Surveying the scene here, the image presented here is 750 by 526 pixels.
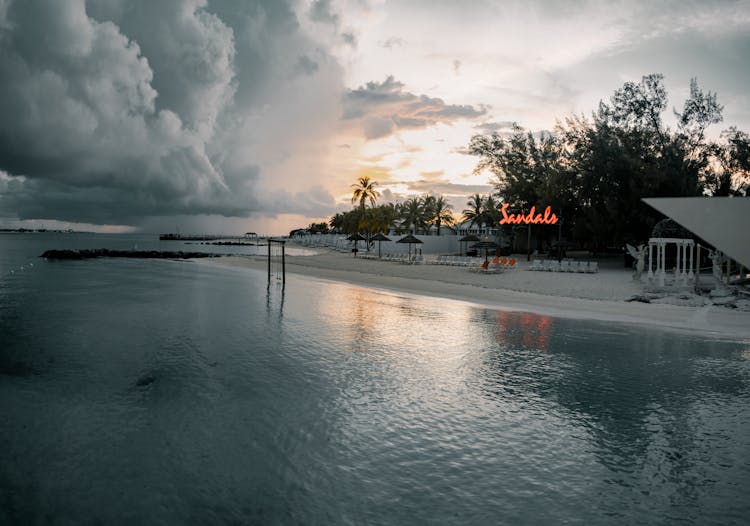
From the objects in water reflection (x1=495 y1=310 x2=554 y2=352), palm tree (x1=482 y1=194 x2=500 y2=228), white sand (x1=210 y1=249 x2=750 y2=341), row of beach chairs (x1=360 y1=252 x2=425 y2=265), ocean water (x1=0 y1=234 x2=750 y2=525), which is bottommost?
ocean water (x1=0 y1=234 x2=750 y2=525)

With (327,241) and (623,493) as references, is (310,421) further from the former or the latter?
(327,241)

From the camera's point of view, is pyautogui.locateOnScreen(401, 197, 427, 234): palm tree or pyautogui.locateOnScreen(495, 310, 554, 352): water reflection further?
pyautogui.locateOnScreen(401, 197, 427, 234): palm tree

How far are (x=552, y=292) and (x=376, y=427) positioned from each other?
1811cm

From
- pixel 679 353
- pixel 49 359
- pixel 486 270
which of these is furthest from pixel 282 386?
pixel 486 270

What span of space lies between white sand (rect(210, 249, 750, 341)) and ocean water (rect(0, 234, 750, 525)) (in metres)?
2.44

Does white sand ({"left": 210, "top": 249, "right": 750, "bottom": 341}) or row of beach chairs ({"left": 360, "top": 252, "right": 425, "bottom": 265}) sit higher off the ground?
row of beach chairs ({"left": 360, "top": 252, "right": 425, "bottom": 265})

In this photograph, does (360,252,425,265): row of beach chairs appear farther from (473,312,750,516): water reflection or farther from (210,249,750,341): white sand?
(473,312,750,516): water reflection

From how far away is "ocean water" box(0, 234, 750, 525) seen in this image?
17.2 ft

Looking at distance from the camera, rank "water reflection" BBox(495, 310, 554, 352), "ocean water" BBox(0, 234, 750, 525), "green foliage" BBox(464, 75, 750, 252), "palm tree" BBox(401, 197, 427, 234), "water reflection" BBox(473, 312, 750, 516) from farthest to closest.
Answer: "palm tree" BBox(401, 197, 427, 234) → "green foliage" BBox(464, 75, 750, 252) → "water reflection" BBox(495, 310, 554, 352) → "water reflection" BBox(473, 312, 750, 516) → "ocean water" BBox(0, 234, 750, 525)

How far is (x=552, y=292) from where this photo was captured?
23.1m

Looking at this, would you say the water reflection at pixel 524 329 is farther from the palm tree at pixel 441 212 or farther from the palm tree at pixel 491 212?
the palm tree at pixel 441 212

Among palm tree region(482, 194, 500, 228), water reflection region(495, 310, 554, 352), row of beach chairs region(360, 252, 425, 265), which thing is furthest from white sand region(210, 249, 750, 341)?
palm tree region(482, 194, 500, 228)

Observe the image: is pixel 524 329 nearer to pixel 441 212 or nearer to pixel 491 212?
pixel 491 212

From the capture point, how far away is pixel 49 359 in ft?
39.0
